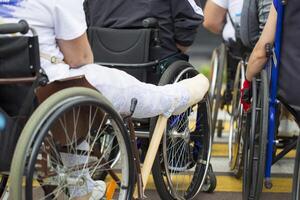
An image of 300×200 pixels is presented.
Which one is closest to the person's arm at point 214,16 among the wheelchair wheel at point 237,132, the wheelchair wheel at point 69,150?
the wheelchair wheel at point 237,132

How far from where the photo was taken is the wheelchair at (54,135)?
2.42 meters

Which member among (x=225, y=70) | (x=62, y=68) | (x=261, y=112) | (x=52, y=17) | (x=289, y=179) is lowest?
(x=289, y=179)

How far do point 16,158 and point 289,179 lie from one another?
289cm

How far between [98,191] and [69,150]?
287mm

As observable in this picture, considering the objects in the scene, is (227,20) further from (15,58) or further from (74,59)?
(15,58)

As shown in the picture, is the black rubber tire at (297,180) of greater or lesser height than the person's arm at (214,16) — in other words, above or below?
below

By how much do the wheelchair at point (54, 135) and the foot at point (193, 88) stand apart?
1.38ft

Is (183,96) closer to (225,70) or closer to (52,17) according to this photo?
(52,17)

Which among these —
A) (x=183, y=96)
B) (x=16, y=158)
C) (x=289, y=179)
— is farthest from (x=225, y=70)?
(x=16, y=158)

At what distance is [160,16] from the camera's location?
12.9ft

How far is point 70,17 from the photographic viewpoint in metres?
2.85

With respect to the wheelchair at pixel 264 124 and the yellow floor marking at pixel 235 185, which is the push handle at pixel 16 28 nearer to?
the wheelchair at pixel 264 124

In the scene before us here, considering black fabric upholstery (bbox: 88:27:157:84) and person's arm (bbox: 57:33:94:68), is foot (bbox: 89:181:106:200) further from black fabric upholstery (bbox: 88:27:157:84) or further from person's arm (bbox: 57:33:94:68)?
black fabric upholstery (bbox: 88:27:157:84)

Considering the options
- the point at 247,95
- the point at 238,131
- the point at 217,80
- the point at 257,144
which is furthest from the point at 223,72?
the point at 257,144
